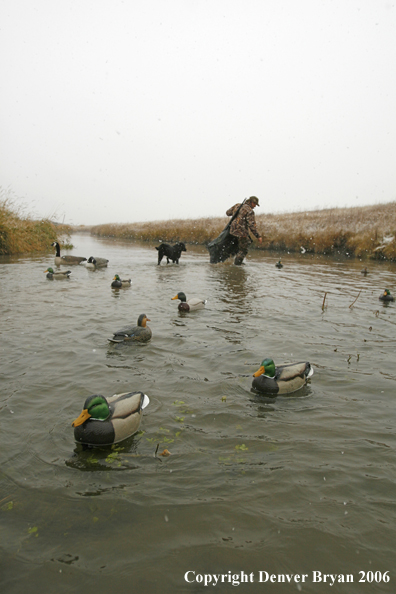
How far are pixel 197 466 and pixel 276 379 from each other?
1.83 m

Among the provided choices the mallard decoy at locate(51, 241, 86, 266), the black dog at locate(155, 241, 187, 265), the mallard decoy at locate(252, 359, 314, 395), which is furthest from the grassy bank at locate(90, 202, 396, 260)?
the mallard decoy at locate(252, 359, 314, 395)

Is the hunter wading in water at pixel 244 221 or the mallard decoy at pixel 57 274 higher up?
the hunter wading in water at pixel 244 221

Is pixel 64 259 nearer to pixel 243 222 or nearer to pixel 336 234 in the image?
pixel 243 222

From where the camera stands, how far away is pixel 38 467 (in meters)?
3.22

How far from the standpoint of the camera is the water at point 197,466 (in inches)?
93.7

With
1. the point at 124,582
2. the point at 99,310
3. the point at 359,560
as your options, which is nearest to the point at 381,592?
the point at 359,560

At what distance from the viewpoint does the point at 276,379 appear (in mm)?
4766

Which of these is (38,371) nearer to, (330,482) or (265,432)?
(265,432)

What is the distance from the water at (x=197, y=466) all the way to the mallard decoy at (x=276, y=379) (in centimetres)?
13

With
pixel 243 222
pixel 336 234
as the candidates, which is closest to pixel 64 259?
pixel 243 222

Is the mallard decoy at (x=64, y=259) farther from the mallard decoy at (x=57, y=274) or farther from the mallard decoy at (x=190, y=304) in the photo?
the mallard decoy at (x=190, y=304)

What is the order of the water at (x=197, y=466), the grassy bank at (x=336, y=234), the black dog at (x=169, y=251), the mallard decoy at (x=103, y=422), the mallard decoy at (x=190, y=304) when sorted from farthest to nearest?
the grassy bank at (x=336, y=234)
the black dog at (x=169, y=251)
the mallard decoy at (x=190, y=304)
the mallard decoy at (x=103, y=422)
the water at (x=197, y=466)

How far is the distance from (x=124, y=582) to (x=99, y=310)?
22.6ft

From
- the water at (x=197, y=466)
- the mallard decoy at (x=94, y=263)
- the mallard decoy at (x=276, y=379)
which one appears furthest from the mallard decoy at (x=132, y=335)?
the mallard decoy at (x=94, y=263)
